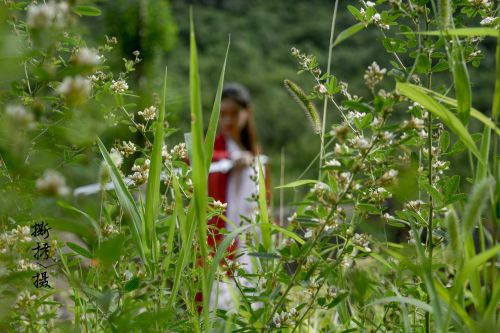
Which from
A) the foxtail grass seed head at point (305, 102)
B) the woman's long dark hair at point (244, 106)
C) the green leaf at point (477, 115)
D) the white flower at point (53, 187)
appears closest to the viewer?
the white flower at point (53, 187)

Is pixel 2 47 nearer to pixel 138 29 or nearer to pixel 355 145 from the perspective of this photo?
pixel 355 145

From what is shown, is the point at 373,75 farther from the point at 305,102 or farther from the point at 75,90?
the point at 75,90

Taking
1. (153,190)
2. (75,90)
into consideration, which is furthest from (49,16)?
(153,190)

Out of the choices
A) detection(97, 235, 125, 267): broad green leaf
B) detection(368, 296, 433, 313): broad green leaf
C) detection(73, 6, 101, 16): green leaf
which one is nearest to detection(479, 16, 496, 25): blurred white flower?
detection(368, 296, 433, 313): broad green leaf

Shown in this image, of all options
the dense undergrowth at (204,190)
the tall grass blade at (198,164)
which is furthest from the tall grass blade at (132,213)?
the tall grass blade at (198,164)

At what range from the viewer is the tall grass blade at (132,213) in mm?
872

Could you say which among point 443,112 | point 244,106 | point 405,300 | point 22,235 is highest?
point 244,106

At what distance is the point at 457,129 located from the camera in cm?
76

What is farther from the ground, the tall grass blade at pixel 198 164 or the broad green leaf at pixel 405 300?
the tall grass blade at pixel 198 164

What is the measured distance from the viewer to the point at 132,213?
0.89m

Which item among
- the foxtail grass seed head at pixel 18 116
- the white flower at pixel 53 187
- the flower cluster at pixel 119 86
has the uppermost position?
the flower cluster at pixel 119 86

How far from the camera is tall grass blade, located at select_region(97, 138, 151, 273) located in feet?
2.86

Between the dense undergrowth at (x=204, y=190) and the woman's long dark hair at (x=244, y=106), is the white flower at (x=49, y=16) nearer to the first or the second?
the dense undergrowth at (x=204, y=190)

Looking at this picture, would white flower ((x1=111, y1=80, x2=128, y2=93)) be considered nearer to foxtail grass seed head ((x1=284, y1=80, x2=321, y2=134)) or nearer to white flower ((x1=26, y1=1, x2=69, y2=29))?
foxtail grass seed head ((x1=284, y1=80, x2=321, y2=134))
